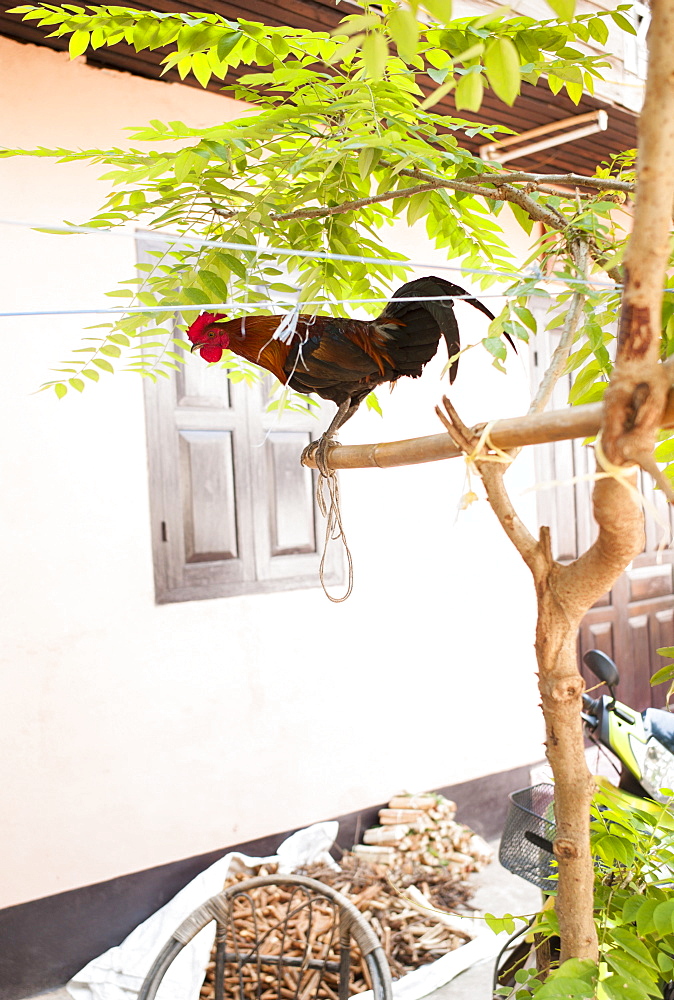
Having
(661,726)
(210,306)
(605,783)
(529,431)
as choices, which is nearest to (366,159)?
(210,306)

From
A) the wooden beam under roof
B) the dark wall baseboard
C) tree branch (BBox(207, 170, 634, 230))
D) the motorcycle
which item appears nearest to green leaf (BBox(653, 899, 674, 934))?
the motorcycle

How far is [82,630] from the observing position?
Result: 9.64ft

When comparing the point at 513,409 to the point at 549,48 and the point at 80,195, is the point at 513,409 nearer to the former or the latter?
the point at 80,195

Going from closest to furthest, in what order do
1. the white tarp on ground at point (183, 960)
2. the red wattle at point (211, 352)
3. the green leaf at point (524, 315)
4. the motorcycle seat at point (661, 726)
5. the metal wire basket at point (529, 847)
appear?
the green leaf at point (524, 315)
the red wattle at point (211, 352)
the metal wire basket at point (529, 847)
the motorcycle seat at point (661, 726)
the white tarp on ground at point (183, 960)

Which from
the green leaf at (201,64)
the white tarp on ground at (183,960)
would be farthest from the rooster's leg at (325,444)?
the white tarp on ground at (183,960)

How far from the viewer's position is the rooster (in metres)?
1.38

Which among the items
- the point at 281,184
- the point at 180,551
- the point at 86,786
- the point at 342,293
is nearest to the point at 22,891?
the point at 86,786

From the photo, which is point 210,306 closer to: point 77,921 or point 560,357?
point 560,357

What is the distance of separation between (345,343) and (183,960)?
2.32 m

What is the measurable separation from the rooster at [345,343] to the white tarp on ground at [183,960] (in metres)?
2.06

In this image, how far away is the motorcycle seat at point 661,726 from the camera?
2.53m

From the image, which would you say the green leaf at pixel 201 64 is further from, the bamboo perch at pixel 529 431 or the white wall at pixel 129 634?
the white wall at pixel 129 634

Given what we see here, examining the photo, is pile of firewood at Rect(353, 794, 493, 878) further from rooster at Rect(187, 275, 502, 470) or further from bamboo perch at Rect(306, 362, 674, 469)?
bamboo perch at Rect(306, 362, 674, 469)

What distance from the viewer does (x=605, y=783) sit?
2.09 meters
